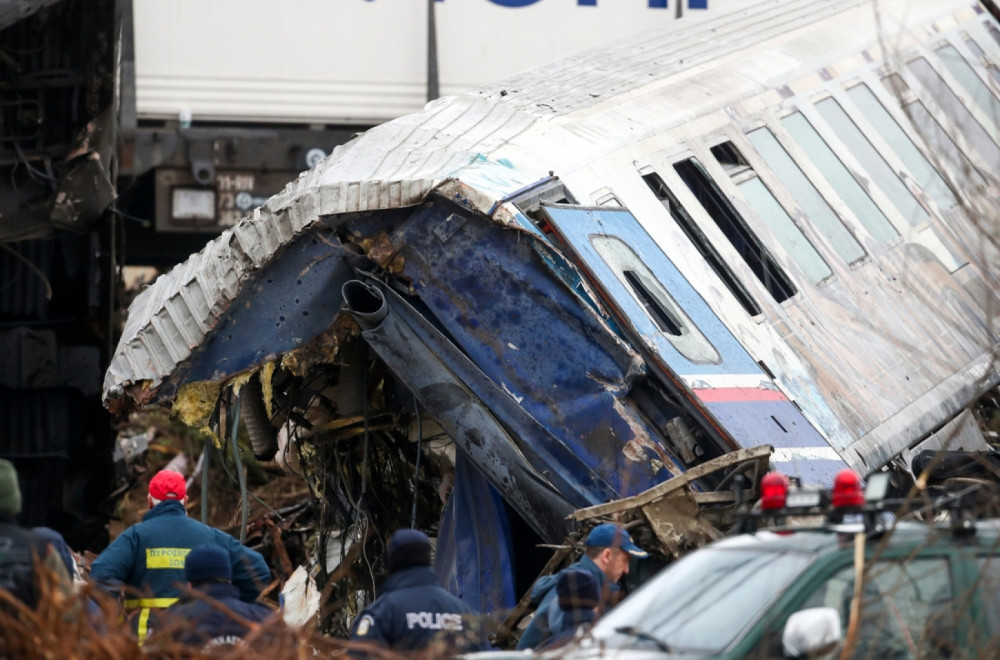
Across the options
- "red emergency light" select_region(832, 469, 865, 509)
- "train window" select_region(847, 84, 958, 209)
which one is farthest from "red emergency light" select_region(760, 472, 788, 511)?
"train window" select_region(847, 84, 958, 209)

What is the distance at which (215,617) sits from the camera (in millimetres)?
6383

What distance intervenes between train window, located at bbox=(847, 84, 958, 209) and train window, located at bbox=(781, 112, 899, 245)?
804mm

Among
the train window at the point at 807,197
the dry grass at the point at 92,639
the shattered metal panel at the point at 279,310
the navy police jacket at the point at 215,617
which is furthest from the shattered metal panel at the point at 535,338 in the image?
the dry grass at the point at 92,639

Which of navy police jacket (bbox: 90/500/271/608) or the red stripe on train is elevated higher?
the red stripe on train

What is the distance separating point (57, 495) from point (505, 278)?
7581mm

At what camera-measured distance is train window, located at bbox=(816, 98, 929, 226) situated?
1145cm

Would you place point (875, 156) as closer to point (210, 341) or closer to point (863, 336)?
point (863, 336)

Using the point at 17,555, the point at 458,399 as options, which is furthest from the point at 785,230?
the point at 17,555

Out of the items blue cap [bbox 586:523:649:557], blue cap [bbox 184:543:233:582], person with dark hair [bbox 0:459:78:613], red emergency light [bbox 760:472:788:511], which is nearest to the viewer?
red emergency light [bbox 760:472:788:511]

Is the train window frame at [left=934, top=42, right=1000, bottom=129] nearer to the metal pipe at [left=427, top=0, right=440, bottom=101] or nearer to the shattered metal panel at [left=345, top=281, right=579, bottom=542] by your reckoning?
the metal pipe at [left=427, top=0, right=440, bottom=101]

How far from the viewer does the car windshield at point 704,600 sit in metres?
5.42

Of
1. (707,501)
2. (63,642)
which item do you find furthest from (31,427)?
(63,642)

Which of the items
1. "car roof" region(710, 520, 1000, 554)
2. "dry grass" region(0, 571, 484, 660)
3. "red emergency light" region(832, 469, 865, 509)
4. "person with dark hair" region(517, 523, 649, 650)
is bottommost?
"person with dark hair" region(517, 523, 649, 650)

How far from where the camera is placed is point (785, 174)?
10.8m
